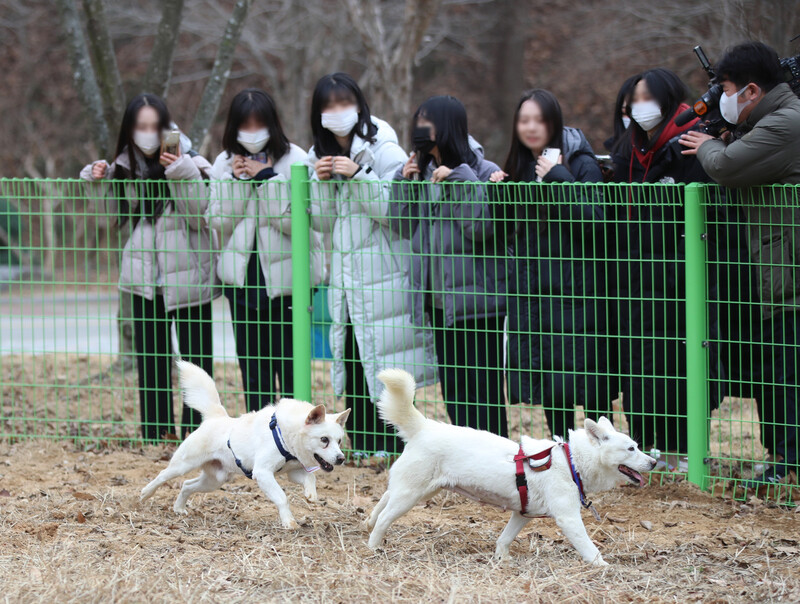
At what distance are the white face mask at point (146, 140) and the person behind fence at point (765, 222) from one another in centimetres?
340

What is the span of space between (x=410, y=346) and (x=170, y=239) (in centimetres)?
182

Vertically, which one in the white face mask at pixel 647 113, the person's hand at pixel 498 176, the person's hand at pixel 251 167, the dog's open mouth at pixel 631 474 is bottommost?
the dog's open mouth at pixel 631 474

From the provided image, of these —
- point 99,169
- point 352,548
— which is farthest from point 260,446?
point 99,169

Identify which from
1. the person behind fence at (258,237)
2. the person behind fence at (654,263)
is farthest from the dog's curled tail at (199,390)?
the person behind fence at (654,263)

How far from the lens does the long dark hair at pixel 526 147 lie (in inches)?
217

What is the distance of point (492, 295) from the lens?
5.61m

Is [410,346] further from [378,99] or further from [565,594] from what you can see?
[378,99]

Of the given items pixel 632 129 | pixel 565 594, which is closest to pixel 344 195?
pixel 632 129

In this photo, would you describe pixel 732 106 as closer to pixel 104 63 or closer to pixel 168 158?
pixel 168 158

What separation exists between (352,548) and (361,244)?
2196mm

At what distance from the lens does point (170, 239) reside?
638 centimetres

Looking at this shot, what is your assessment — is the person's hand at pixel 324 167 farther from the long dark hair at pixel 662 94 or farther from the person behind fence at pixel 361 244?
the long dark hair at pixel 662 94

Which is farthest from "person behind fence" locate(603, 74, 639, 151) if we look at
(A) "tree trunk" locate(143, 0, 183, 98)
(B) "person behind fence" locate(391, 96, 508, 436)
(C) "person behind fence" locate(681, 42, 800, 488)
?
(A) "tree trunk" locate(143, 0, 183, 98)

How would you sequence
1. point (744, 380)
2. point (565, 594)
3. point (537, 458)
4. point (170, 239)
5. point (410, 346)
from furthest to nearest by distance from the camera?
1. point (170, 239)
2. point (410, 346)
3. point (744, 380)
4. point (537, 458)
5. point (565, 594)
